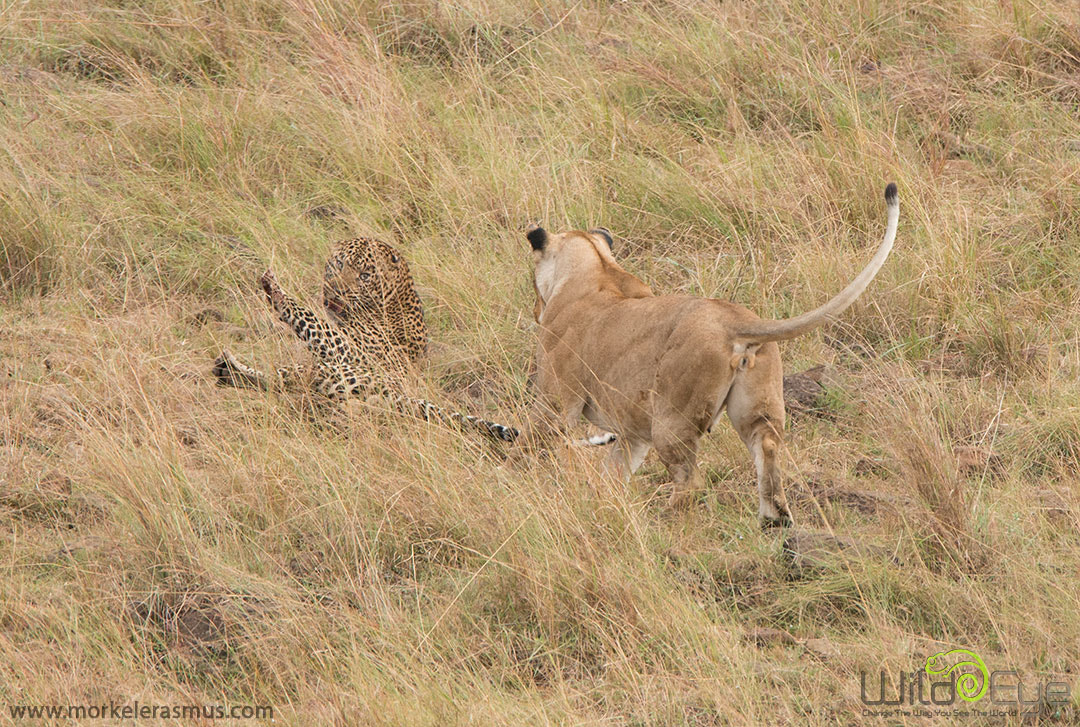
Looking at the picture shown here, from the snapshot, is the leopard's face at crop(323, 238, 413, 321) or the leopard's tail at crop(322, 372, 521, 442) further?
the leopard's face at crop(323, 238, 413, 321)

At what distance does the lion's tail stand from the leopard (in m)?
1.30

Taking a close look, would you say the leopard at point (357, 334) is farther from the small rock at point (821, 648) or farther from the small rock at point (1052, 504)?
the small rock at point (1052, 504)

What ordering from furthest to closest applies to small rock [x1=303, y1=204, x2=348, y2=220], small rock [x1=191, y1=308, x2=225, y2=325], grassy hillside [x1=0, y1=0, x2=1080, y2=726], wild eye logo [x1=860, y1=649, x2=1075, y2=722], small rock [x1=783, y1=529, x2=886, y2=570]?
small rock [x1=303, y1=204, x2=348, y2=220] → small rock [x1=191, y1=308, x2=225, y2=325] → small rock [x1=783, y1=529, x2=886, y2=570] → grassy hillside [x1=0, y1=0, x2=1080, y2=726] → wild eye logo [x1=860, y1=649, x2=1075, y2=722]

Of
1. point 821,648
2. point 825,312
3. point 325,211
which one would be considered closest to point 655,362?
point 825,312

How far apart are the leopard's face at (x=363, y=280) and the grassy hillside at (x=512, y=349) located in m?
0.26

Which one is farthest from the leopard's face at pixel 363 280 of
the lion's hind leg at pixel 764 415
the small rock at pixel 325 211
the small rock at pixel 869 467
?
the small rock at pixel 869 467

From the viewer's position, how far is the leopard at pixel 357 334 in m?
6.10

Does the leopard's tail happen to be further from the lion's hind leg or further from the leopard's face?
the lion's hind leg

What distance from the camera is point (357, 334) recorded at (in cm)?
657

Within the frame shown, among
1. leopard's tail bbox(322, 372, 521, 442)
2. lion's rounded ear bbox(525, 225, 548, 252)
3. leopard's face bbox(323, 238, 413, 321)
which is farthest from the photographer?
leopard's face bbox(323, 238, 413, 321)

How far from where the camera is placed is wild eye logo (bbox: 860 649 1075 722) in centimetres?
401

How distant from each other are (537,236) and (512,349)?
81 cm

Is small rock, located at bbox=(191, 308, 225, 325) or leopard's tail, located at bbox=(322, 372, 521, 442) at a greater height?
small rock, located at bbox=(191, 308, 225, 325)

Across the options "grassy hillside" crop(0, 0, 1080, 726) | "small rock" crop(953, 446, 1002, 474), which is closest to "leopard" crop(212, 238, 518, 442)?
"grassy hillside" crop(0, 0, 1080, 726)
